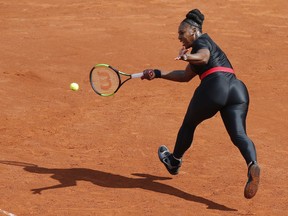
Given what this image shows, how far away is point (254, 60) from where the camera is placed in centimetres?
1620

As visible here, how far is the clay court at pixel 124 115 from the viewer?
9.41m

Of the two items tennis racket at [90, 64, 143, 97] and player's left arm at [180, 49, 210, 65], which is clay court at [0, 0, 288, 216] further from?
player's left arm at [180, 49, 210, 65]

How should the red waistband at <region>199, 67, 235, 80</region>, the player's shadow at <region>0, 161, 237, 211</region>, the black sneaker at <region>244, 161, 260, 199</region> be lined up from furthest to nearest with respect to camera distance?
the player's shadow at <region>0, 161, 237, 211</region>, the red waistband at <region>199, 67, 235, 80</region>, the black sneaker at <region>244, 161, 260, 199</region>

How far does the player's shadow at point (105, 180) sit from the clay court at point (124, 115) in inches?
0.6

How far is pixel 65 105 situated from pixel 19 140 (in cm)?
188

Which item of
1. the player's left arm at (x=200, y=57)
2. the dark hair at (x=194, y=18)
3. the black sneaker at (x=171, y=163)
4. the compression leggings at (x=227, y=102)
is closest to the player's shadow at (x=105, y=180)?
the black sneaker at (x=171, y=163)

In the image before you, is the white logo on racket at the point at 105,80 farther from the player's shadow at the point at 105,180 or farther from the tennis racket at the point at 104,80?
the player's shadow at the point at 105,180

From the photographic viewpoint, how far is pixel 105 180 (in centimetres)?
1003

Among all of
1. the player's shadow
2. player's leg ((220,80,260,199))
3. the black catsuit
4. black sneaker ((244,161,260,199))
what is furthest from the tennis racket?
black sneaker ((244,161,260,199))

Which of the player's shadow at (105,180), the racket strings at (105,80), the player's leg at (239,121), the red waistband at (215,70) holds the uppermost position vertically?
the red waistband at (215,70)

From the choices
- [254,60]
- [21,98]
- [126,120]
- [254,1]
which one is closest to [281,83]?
[254,60]

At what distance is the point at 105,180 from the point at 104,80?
4.60 feet

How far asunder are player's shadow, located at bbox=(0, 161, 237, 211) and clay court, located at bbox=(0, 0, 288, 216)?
15 mm

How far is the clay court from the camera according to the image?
9.41 meters
